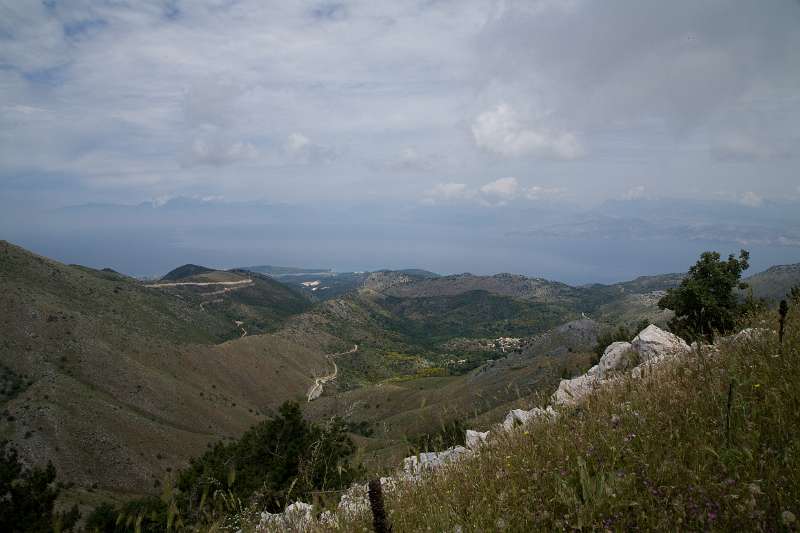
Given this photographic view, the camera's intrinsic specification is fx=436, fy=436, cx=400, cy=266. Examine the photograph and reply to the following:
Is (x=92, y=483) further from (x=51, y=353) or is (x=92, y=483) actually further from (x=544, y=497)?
(x=544, y=497)

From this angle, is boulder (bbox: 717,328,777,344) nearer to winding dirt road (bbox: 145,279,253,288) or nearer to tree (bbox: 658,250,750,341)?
tree (bbox: 658,250,750,341)

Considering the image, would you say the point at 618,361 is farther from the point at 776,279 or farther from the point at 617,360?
the point at 776,279

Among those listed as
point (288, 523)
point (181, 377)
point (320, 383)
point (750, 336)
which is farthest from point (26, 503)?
point (320, 383)

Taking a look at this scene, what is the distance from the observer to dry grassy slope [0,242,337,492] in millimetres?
44406

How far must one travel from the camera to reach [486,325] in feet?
582

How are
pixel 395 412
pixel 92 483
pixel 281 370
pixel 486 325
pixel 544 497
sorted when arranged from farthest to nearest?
pixel 486 325 → pixel 281 370 → pixel 395 412 → pixel 92 483 → pixel 544 497

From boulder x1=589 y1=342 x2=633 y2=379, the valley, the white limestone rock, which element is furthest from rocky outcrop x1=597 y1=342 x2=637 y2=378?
the white limestone rock

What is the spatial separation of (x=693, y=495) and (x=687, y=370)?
6.91 feet

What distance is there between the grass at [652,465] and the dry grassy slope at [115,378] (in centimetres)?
5097

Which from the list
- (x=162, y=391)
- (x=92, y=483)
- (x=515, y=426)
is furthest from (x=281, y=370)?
(x=515, y=426)

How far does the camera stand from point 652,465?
9.62ft

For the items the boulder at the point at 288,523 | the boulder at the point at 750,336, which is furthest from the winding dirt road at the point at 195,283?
the boulder at the point at 750,336

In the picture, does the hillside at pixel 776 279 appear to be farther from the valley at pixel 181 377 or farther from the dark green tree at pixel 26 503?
the dark green tree at pixel 26 503

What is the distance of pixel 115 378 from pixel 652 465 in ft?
233
